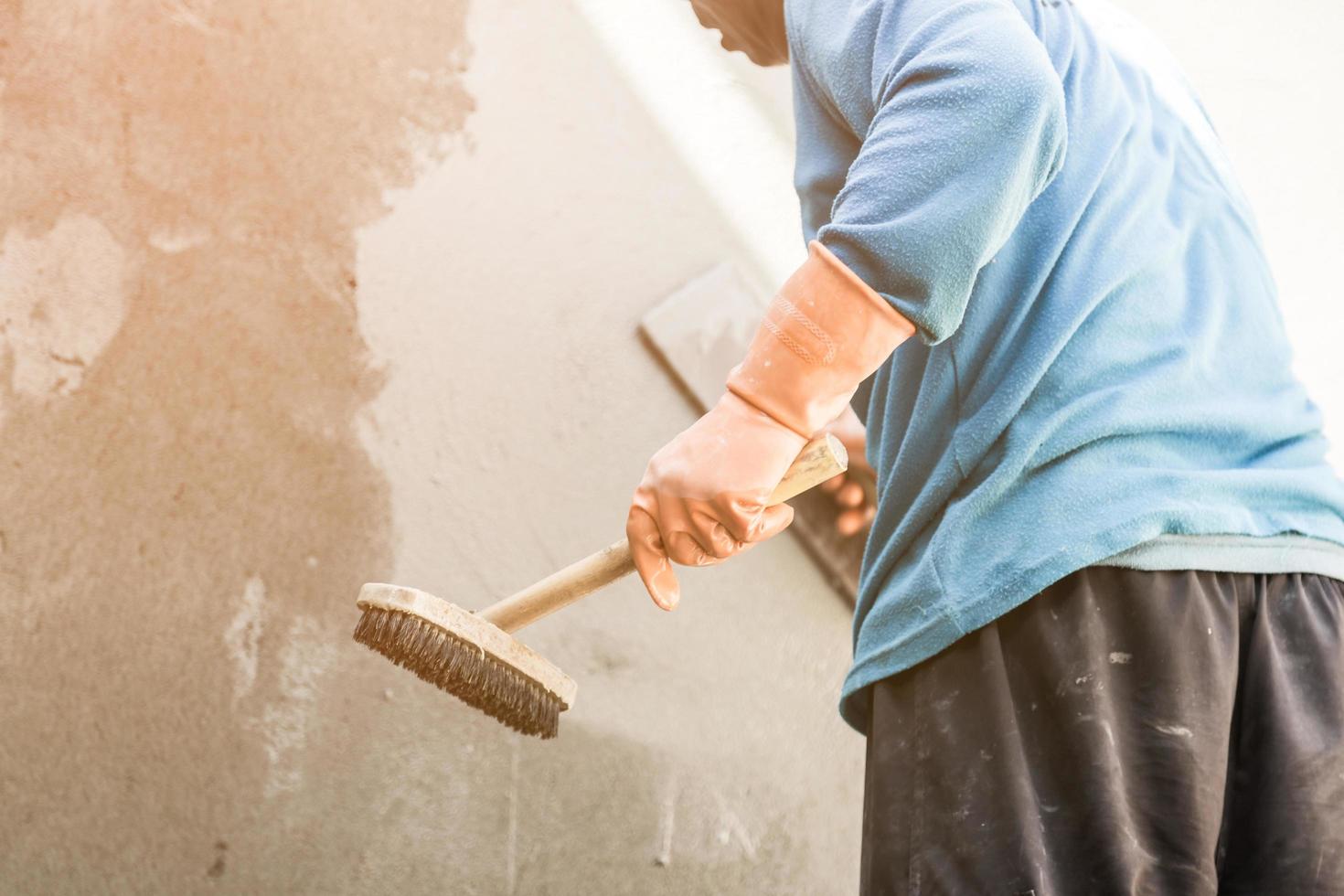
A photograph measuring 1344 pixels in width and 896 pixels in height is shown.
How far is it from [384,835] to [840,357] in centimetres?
101

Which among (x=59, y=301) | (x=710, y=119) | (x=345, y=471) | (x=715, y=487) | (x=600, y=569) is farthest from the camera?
(x=710, y=119)

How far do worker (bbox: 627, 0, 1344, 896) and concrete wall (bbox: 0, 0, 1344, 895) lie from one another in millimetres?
651

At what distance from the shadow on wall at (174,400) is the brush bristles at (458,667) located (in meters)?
0.34

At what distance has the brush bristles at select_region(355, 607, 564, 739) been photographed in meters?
1.11

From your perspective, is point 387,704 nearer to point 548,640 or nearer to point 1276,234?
point 548,640

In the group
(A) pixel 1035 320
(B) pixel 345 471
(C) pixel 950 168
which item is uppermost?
(C) pixel 950 168

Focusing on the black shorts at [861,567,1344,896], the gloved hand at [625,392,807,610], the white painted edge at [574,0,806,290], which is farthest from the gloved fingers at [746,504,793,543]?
the white painted edge at [574,0,806,290]

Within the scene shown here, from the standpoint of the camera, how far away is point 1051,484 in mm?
874

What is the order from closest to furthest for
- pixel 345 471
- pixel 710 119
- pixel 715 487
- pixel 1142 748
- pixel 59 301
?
1. pixel 1142 748
2. pixel 715 487
3. pixel 59 301
4. pixel 345 471
5. pixel 710 119

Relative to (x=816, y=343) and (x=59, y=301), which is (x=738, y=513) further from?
(x=59, y=301)

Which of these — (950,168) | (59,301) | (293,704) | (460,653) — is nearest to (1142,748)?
(950,168)

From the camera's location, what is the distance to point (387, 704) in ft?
4.79

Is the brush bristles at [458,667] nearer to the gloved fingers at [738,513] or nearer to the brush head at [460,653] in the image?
the brush head at [460,653]

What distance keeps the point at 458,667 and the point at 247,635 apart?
0.44 metres
